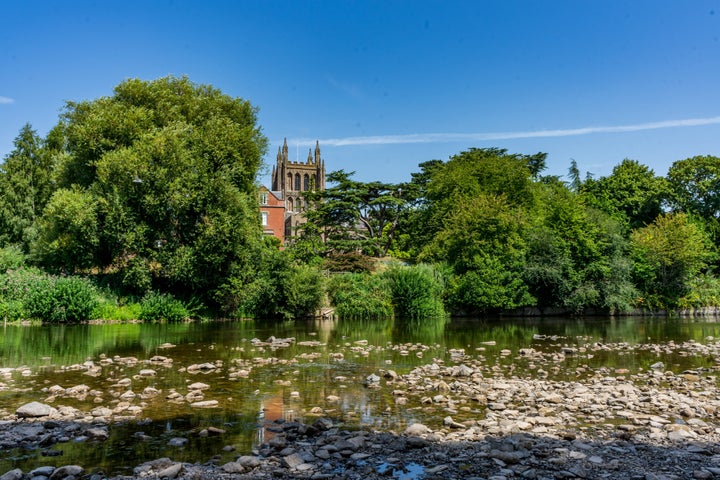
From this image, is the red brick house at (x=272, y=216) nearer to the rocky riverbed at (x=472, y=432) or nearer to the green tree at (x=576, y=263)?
the green tree at (x=576, y=263)

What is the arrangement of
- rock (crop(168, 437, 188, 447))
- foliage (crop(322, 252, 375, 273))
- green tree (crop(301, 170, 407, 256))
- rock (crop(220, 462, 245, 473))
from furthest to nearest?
green tree (crop(301, 170, 407, 256)), foliage (crop(322, 252, 375, 273)), rock (crop(168, 437, 188, 447)), rock (crop(220, 462, 245, 473))

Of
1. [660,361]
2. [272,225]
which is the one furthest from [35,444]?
[272,225]

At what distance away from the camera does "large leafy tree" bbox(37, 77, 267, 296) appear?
36031 millimetres

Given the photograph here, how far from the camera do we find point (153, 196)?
119 feet

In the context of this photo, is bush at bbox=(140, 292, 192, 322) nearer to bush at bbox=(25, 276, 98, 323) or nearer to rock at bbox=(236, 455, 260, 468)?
bush at bbox=(25, 276, 98, 323)

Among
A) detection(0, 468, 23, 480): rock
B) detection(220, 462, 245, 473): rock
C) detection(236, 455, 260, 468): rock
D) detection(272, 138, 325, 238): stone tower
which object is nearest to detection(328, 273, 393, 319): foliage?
detection(236, 455, 260, 468): rock

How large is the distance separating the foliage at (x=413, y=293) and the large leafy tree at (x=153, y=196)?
38.5 feet

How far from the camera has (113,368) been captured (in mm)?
15336

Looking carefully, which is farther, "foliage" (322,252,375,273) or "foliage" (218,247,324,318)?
"foliage" (322,252,375,273)

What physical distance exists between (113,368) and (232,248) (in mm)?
22717

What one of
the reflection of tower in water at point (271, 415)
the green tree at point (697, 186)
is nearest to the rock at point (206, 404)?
the reflection of tower in water at point (271, 415)

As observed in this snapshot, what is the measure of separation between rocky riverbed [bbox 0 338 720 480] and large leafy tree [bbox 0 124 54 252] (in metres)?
46.1

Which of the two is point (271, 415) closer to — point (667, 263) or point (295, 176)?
point (667, 263)

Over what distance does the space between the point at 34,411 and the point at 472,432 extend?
7737 mm
